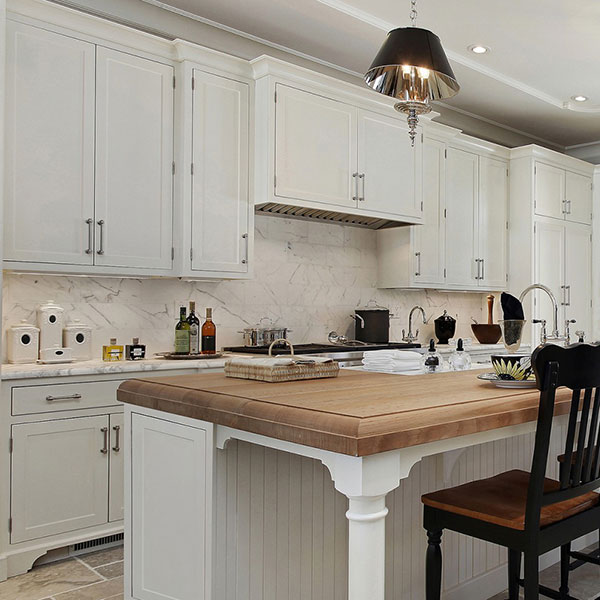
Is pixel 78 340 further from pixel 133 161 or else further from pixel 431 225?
pixel 431 225

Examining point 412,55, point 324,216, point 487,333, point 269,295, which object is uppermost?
point 412,55

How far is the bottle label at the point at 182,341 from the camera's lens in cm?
370

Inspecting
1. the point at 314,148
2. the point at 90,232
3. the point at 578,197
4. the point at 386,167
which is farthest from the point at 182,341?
the point at 578,197

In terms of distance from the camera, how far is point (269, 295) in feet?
14.4

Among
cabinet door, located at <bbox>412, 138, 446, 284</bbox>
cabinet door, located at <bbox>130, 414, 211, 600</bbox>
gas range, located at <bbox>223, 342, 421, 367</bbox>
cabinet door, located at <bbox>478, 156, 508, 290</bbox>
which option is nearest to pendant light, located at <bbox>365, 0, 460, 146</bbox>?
cabinet door, located at <bbox>130, 414, 211, 600</bbox>

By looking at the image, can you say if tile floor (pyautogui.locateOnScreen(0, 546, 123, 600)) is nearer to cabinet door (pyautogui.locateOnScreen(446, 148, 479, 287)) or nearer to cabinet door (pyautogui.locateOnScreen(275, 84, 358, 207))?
cabinet door (pyautogui.locateOnScreen(275, 84, 358, 207))

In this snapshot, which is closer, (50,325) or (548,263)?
(50,325)

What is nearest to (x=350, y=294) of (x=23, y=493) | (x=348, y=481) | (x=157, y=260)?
(x=157, y=260)

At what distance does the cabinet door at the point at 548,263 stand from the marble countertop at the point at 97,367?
3369 millimetres

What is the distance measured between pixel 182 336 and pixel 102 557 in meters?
1.23

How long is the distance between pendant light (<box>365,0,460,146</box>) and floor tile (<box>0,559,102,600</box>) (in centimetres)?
228

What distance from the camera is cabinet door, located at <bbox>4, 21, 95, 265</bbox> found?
9.83ft

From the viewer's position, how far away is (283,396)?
1.76 metres

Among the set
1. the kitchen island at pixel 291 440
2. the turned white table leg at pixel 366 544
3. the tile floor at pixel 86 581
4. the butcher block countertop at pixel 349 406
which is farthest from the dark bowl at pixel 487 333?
the turned white table leg at pixel 366 544
